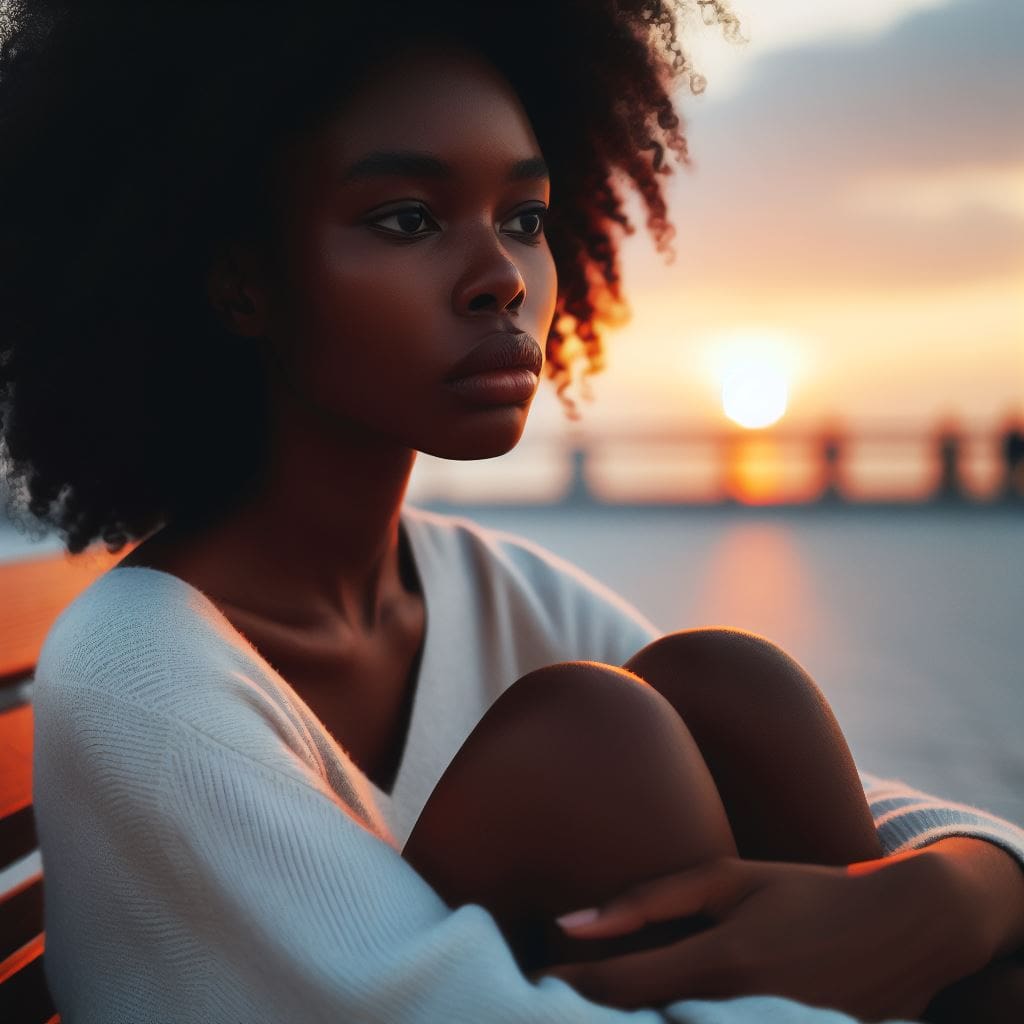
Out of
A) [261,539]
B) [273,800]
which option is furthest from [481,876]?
[261,539]

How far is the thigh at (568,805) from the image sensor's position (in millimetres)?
1277

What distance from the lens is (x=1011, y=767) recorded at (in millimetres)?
4445

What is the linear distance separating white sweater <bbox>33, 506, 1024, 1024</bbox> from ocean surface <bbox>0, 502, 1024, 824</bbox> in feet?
6.12

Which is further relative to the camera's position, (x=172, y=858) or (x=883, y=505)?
(x=883, y=505)

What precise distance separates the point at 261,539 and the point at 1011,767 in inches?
140

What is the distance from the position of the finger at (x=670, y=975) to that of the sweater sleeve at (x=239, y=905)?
0.03 m

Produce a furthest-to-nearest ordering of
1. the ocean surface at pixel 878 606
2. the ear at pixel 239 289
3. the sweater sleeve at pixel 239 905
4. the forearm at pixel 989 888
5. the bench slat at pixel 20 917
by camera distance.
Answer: the ocean surface at pixel 878 606, the bench slat at pixel 20 917, the ear at pixel 239 289, the forearm at pixel 989 888, the sweater sleeve at pixel 239 905

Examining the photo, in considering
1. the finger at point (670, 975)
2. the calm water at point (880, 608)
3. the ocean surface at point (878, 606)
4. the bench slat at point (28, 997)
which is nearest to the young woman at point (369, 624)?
the finger at point (670, 975)

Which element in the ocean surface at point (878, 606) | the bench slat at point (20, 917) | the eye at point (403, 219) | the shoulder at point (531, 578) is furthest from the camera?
the ocean surface at point (878, 606)

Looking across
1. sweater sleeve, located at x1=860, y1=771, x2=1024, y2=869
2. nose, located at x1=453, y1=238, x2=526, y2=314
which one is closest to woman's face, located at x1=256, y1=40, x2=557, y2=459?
nose, located at x1=453, y1=238, x2=526, y2=314

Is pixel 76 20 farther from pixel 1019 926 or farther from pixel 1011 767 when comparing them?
pixel 1011 767

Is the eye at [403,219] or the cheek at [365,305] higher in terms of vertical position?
the eye at [403,219]

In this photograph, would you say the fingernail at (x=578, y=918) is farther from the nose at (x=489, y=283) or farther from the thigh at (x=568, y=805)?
the nose at (x=489, y=283)

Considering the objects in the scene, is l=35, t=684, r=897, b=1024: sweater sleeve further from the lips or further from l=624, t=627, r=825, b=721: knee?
the lips
